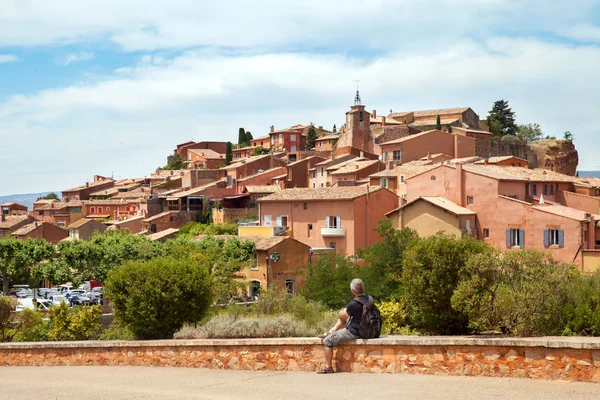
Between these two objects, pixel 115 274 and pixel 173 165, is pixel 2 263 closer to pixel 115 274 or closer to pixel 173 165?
pixel 115 274

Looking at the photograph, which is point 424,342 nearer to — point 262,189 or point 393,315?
point 393,315

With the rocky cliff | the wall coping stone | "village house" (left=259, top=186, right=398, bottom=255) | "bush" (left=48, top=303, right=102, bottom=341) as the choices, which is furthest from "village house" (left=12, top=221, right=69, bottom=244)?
the wall coping stone

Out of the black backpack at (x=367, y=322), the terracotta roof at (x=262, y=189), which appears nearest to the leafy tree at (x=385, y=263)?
the black backpack at (x=367, y=322)

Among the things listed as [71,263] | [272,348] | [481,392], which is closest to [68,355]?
[272,348]

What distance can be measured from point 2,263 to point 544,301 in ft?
136

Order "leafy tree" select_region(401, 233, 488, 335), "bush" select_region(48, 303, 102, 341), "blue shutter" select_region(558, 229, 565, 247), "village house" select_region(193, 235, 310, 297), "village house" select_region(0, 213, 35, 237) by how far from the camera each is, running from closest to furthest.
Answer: "leafy tree" select_region(401, 233, 488, 335)
"bush" select_region(48, 303, 102, 341)
"blue shutter" select_region(558, 229, 565, 247)
"village house" select_region(193, 235, 310, 297)
"village house" select_region(0, 213, 35, 237)

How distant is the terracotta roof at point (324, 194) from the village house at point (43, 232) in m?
27.0

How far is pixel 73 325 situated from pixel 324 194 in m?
30.7

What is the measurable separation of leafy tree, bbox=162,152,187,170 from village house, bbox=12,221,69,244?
34525 millimetres

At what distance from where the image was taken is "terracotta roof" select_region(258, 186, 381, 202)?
49.0 m

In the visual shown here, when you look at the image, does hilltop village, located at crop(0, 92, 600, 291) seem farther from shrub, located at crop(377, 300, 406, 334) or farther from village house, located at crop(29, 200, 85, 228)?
shrub, located at crop(377, 300, 406, 334)

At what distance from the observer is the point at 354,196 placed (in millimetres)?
48406

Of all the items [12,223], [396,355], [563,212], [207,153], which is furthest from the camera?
[207,153]

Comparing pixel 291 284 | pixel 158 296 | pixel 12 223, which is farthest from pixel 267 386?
pixel 12 223
